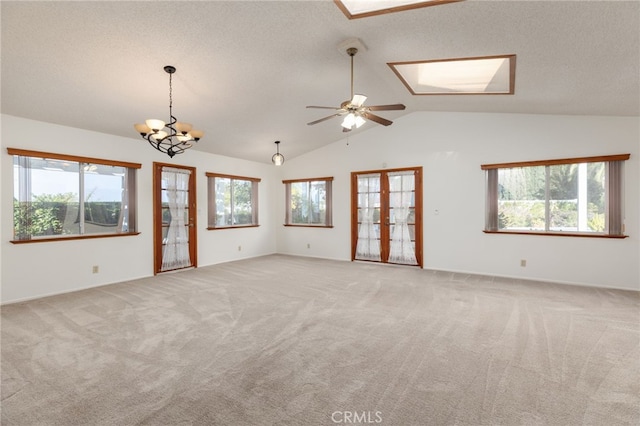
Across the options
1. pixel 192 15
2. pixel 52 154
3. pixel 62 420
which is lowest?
pixel 62 420

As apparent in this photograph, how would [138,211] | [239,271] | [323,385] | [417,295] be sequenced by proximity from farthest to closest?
1. [239,271]
2. [138,211]
3. [417,295]
4. [323,385]

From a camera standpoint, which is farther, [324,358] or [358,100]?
[358,100]

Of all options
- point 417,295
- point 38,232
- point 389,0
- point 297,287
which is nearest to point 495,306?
point 417,295

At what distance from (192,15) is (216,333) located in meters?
3.02


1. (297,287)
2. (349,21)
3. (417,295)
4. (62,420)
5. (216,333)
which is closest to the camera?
(62,420)

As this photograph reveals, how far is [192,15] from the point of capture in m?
2.65

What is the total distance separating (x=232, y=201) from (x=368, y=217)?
11.1 feet

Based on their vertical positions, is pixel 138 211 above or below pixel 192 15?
below

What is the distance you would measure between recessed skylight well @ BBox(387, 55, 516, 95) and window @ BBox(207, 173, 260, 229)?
15.2 feet

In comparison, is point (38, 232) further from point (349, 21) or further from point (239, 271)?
point (349, 21)

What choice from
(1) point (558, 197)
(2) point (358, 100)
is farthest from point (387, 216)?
(2) point (358, 100)

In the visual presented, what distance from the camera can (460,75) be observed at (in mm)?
4164

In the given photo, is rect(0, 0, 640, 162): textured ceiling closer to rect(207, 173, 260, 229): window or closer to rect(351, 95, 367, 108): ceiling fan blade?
rect(351, 95, 367, 108): ceiling fan blade

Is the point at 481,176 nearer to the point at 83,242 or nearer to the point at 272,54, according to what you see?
the point at 272,54
